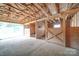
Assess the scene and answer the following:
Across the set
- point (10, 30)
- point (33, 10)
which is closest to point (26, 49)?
point (10, 30)

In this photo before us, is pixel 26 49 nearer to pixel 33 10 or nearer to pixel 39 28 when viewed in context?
pixel 39 28

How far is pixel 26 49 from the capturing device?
214cm

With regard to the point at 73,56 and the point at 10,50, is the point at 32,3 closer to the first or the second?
the point at 10,50

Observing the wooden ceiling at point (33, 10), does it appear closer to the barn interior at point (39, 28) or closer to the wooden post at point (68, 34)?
the barn interior at point (39, 28)

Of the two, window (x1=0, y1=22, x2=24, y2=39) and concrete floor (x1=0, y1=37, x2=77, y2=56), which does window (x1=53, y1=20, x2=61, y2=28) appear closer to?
concrete floor (x1=0, y1=37, x2=77, y2=56)

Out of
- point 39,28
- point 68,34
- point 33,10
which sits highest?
point 33,10

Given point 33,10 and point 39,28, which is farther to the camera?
point 39,28

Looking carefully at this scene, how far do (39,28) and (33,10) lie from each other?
0.33m

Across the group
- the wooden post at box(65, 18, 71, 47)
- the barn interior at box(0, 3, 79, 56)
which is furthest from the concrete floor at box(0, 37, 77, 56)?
the wooden post at box(65, 18, 71, 47)

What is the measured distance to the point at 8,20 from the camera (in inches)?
83.3

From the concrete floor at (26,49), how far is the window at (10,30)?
0.27ft


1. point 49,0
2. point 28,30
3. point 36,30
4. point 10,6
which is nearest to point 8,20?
point 10,6

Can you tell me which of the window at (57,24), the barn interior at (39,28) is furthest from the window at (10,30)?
the window at (57,24)

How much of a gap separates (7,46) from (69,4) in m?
1.21
